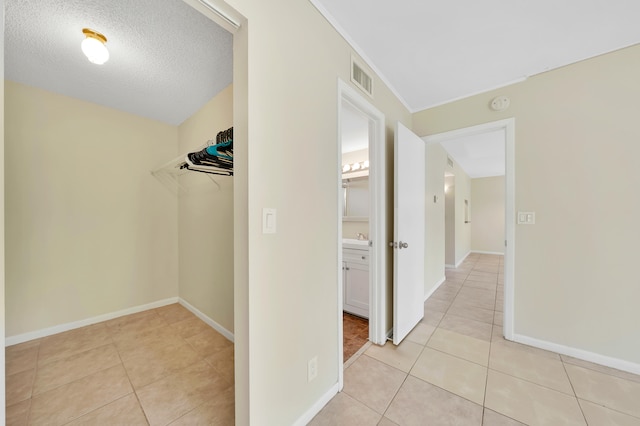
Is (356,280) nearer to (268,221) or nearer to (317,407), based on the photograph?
(317,407)

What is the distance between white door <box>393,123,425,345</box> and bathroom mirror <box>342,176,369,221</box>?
0.99m

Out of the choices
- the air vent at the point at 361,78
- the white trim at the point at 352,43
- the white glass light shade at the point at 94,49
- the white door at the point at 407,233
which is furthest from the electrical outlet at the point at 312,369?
the white glass light shade at the point at 94,49

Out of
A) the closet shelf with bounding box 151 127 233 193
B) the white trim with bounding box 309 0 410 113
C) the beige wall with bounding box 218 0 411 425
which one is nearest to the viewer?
the beige wall with bounding box 218 0 411 425

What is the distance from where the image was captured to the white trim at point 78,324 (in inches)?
85.0

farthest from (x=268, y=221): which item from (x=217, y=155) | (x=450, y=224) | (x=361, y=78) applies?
(x=450, y=224)

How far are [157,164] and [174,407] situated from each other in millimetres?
2688

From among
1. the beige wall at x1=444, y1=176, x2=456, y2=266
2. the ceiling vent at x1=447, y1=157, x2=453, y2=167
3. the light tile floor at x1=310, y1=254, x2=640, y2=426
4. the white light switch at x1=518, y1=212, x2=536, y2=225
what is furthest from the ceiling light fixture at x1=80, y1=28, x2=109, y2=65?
Answer: the beige wall at x1=444, y1=176, x2=456, y2=266

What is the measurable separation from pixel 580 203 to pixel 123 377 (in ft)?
12.7

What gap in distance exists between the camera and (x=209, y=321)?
8.28ft

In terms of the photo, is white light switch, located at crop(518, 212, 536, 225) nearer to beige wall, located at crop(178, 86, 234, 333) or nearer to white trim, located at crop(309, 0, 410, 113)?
white trim, located at crop(309, 0, 410, 113)

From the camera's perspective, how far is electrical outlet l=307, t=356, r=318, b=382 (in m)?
1.38

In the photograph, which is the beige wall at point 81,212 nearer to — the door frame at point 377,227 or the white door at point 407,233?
the door frame at point 377,227

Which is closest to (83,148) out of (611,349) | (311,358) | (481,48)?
(311,358)

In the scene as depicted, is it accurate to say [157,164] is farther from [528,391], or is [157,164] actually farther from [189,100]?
[528,391]
